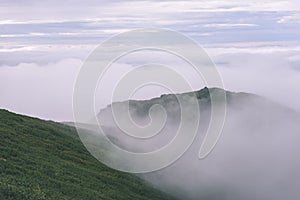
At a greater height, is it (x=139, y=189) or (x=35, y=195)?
(x=35, y=195)

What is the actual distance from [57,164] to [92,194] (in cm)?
1045

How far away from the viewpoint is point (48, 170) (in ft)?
206

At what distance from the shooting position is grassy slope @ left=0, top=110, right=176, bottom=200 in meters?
51.7

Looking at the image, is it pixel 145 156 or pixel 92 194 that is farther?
pixel 145 156

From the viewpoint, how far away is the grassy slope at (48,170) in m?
51.7

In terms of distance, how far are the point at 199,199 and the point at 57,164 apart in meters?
85.8

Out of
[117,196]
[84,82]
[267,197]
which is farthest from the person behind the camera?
[267,197]

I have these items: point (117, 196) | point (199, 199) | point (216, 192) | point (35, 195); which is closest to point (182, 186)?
point (199, 199)

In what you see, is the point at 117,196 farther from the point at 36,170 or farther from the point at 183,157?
the point at 183,157

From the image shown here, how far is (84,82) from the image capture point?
63.9m

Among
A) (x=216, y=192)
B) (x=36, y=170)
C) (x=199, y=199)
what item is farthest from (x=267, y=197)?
(x=36, y=170)

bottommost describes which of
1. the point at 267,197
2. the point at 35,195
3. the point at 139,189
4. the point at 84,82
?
the point at 267,197

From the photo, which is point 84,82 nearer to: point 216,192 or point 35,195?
point 35,195

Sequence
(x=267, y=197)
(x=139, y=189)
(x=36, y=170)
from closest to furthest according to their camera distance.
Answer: (x=36, y=170) < (x=139, y=189) < (x=267, y=197)
